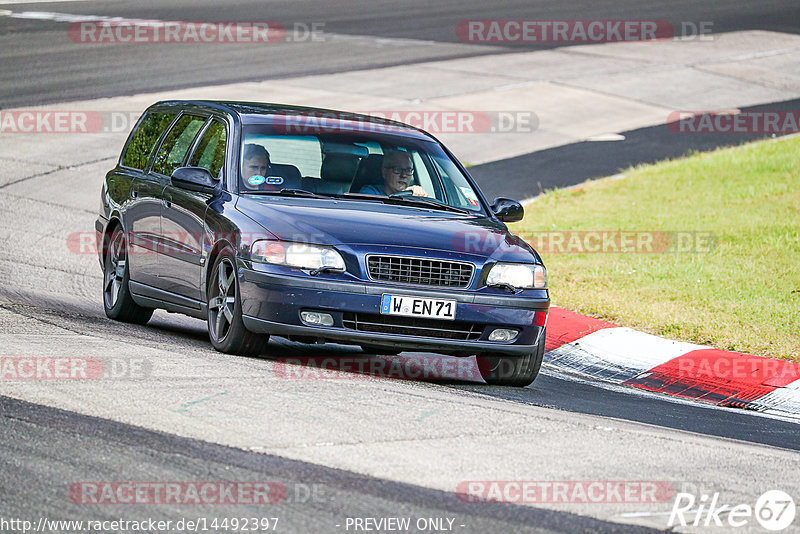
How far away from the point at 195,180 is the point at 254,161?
0.42 m

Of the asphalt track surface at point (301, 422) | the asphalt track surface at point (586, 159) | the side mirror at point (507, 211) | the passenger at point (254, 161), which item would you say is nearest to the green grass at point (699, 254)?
the asphalt track surface at point (586, 159)

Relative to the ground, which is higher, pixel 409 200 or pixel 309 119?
pixel 309 119

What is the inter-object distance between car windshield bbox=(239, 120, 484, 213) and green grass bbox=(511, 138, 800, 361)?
2451 millimetres

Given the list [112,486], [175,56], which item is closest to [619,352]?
[112,486]

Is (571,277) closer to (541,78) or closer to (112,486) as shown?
(112,486)

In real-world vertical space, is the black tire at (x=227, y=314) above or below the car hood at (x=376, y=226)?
below

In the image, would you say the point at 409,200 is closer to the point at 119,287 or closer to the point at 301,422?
the point at 119,287

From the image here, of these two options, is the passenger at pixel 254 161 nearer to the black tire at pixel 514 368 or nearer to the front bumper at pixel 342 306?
the front bumper at pixel 342 306

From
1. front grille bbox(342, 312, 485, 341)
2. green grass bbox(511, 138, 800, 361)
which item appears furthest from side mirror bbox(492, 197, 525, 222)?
green grass bbox(511, 138, 800, 361)

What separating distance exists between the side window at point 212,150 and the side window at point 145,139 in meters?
0.86

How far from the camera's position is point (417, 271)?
26.3ft

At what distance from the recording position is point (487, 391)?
27.3 ft

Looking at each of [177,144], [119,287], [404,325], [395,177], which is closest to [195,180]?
[177,144]

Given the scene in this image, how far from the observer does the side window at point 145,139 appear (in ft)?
34.2
